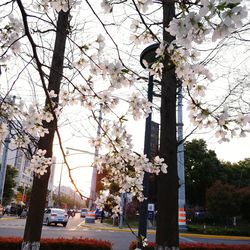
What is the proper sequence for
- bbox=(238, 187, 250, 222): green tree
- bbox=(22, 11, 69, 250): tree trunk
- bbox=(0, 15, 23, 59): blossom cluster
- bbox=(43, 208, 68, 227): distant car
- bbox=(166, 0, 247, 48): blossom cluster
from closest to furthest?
bbox=(166, 0, 247, 48): blossom cluster, bbox=(0, 15, 23, 59): blossom cluster, bbox=(22, 11, 69, 250): tree trunk, bbox=(43, 208, 68, 227): distant car, bbox=(238, 187, 250, 222): green tree

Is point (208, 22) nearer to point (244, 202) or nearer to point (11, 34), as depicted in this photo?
point (11, 34)

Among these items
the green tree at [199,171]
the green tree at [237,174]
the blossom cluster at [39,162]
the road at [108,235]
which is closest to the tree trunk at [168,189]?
the blossom cluster at [39,162]

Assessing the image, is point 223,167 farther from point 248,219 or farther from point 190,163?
point 248,219

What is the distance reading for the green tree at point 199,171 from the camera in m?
42.0

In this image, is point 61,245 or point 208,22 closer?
point 208,22

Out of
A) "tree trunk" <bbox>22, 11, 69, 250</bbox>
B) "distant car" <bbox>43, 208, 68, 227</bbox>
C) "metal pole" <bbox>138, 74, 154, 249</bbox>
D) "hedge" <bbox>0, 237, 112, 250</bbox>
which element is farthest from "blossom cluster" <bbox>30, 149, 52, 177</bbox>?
"distant car" <bbox>43, 208, 68, 227</bbox>

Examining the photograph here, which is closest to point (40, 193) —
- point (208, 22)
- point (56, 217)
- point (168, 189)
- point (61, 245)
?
point (168, 189)

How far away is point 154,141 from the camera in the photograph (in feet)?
20.2

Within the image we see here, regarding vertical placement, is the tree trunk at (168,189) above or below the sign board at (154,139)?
below

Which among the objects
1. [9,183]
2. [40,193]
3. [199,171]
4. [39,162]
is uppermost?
[199,171]

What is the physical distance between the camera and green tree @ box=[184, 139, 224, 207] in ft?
138

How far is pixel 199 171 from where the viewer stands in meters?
42.3

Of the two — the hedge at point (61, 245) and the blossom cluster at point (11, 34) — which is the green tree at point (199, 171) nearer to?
the hedge at point (61, 245)

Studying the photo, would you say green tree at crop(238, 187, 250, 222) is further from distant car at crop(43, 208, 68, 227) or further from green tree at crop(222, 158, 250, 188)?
distant car at crop(43, 208, 68, 227)
